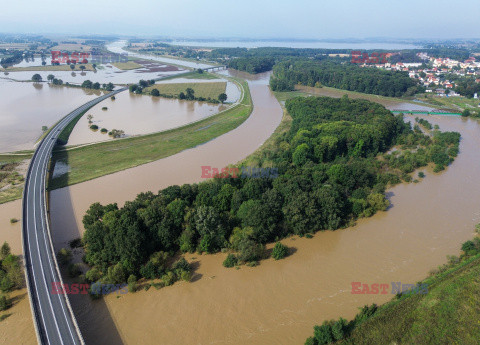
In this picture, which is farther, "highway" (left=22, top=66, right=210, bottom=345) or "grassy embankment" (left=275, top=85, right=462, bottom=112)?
"grassy embankment" (left=275, top=85, right=462, bottom=112)

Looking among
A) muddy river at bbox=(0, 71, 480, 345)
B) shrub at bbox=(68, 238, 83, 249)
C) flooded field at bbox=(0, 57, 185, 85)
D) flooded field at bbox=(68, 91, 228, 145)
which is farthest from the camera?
flooded field at bbox=(0, 57, 185, 85)

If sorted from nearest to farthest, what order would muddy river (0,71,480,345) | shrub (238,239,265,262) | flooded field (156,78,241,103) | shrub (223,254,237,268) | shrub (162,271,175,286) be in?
muddy river (0,71,480,345), shrub (162,271,175,286), shrub (238,239,265,262), shrub (223,254,237,268), flooded field (156,78,241,103)

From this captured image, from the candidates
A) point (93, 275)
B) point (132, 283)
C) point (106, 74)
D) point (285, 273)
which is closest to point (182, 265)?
point (132, 283)

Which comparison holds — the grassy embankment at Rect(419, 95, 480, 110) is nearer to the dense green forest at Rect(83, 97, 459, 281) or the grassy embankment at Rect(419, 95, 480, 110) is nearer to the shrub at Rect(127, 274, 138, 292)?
the dense green forest at Rect(83, 97, 459, 281)

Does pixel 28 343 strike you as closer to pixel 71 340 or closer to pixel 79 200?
pixel 71 340

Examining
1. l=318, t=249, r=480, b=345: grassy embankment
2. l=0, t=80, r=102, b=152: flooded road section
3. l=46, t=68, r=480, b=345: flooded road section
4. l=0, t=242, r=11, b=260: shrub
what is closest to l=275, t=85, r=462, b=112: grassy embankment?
l=46, t=68, r=480, b=345: flooded road section

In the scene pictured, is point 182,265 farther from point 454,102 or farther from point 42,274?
point 454,102

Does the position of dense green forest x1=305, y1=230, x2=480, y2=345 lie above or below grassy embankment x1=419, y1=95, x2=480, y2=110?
below

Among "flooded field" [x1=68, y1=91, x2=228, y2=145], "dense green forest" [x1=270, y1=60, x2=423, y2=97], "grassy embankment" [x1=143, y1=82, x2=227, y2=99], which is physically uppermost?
"dense green forest" [x1=270, y1=60, x2=423, y2=97]
